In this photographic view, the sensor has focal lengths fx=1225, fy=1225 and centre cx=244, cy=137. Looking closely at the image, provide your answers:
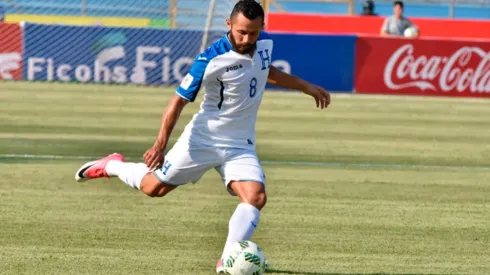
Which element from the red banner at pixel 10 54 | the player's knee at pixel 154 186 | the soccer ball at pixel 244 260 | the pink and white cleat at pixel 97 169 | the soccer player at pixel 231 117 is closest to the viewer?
the soccer ball at pixel 244 260

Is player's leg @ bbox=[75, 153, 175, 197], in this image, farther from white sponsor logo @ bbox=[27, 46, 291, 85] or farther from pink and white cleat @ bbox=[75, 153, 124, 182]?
white sponsor logo @ bbox=[27, 46, 291, 85]

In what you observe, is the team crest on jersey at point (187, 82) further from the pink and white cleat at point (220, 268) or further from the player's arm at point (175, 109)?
the pink and white cleat at point (220, 268)

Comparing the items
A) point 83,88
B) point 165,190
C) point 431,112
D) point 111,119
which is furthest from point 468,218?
point 83,88

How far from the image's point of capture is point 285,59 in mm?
28516

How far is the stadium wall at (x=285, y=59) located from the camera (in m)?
28.3

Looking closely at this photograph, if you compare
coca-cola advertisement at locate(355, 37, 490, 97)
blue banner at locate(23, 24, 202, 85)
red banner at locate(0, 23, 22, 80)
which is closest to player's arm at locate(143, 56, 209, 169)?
blue banner at locate(23, 24, 202, 85)

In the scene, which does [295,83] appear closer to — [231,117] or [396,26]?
[231,117]

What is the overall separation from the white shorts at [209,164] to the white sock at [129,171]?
43 centimetres

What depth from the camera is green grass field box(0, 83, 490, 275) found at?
869 centimetres

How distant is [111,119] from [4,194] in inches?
342

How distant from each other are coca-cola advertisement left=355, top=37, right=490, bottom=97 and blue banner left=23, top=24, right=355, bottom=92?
47 centimetres

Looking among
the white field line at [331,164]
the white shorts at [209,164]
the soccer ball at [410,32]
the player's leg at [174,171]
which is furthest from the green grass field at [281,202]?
the soccer ball at [410,32]

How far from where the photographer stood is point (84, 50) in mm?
28328

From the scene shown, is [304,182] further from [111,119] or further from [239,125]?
[111,119]
